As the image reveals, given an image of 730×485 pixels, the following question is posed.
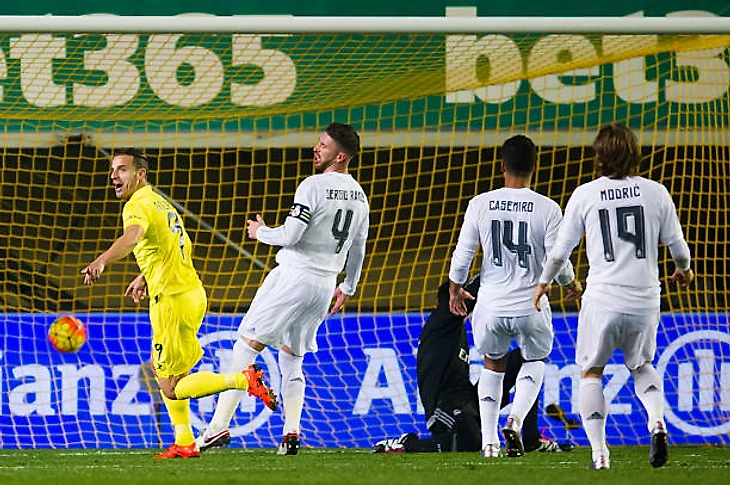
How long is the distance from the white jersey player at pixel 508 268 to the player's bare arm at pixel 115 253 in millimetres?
1652

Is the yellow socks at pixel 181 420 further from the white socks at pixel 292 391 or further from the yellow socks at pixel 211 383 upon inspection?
the white socks at pixel 292 391

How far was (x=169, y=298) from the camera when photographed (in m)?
6.77

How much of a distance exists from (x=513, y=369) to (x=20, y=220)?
5.64m

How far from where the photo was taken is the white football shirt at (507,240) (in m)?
6.64

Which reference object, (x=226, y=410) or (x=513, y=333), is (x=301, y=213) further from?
(x=513, y=333)

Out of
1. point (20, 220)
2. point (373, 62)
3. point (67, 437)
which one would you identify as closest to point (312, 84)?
point (373, 62)

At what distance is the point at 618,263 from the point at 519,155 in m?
1.24

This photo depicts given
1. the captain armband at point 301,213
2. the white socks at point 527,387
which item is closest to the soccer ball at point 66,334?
the captain armband at point 301,213

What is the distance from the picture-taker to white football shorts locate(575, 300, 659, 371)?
556 cm

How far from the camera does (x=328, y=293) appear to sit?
280 inches

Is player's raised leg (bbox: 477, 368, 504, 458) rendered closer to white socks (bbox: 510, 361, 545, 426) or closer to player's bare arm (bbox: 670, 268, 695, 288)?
white socks (bbox: 510, 361, 545, 426)

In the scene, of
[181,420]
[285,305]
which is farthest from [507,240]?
[181,420]

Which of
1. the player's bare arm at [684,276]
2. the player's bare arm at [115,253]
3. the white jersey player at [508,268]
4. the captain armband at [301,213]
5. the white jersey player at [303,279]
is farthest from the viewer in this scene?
the white jersey player at [303,279]

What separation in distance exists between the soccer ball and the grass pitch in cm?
125
